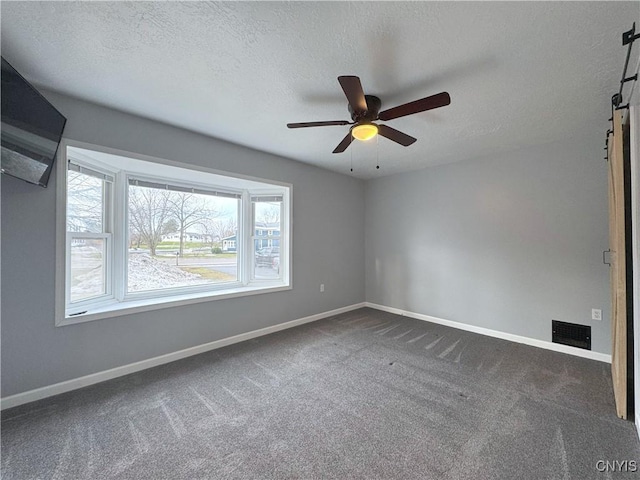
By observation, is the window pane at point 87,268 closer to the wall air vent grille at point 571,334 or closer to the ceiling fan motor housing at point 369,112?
the ceiling fan motor housing at point 369,112

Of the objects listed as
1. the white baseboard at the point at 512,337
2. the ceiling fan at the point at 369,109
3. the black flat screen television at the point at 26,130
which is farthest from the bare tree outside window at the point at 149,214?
the white baseboard at the point at 512,337

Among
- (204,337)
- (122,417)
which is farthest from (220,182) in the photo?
(122,417)

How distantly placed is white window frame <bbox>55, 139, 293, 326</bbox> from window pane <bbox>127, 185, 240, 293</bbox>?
0.09 m

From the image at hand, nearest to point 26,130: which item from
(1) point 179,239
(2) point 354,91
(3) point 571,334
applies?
(1) point 179,239

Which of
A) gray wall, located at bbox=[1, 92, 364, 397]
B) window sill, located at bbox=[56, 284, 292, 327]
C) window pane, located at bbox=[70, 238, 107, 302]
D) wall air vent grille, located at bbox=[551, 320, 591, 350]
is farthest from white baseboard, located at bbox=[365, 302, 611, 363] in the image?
window pane, located at bbox=[70, 238, 107, 302]

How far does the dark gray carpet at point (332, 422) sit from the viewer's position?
1.48 meters

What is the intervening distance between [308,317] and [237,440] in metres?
2.46

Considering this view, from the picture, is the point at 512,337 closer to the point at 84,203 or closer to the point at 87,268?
the point at 87,268

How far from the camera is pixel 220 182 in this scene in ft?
11.5

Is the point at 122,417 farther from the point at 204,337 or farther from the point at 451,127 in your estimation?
the point at 451,127

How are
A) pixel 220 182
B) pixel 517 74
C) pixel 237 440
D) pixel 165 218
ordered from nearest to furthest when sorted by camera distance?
pixel 237 440, pixel 517 74, pixel 165 218, pixel 220 182

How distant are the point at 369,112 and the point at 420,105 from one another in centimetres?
37

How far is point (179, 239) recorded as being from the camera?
133 inches

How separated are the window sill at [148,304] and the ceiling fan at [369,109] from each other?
2232mm
